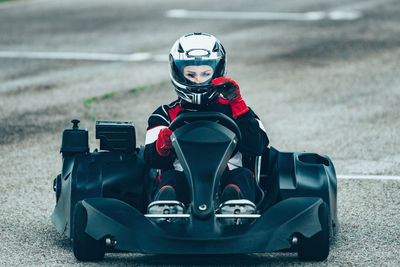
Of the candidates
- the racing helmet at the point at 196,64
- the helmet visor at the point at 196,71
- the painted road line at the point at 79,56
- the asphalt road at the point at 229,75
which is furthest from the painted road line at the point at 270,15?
the helmet visor at the point at 196,71

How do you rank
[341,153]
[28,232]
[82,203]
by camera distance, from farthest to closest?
[341,153]
[28,232]
[82,203]

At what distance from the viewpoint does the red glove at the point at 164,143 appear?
6156 mm

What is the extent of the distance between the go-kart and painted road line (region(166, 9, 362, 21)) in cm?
1042

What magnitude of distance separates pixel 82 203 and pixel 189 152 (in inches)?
28.3

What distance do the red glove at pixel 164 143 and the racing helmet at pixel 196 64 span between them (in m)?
0.37

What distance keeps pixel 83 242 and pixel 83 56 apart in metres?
8.79

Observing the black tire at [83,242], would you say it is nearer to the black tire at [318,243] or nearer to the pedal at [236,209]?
the pedal at [236,209]

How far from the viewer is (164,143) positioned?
6188 millimetres

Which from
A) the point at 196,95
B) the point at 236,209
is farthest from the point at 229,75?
the point at 236,209

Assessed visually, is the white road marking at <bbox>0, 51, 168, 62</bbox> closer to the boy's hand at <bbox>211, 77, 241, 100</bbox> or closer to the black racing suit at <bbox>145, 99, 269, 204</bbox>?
the black racing suit at <bbox>145, 99, 269, 204</bbox>

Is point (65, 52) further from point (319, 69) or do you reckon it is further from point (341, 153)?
point (341, 153)

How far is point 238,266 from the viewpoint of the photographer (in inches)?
230

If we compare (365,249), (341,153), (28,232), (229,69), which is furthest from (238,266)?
(229,69)

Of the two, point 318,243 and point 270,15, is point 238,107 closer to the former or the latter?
point 318,243
